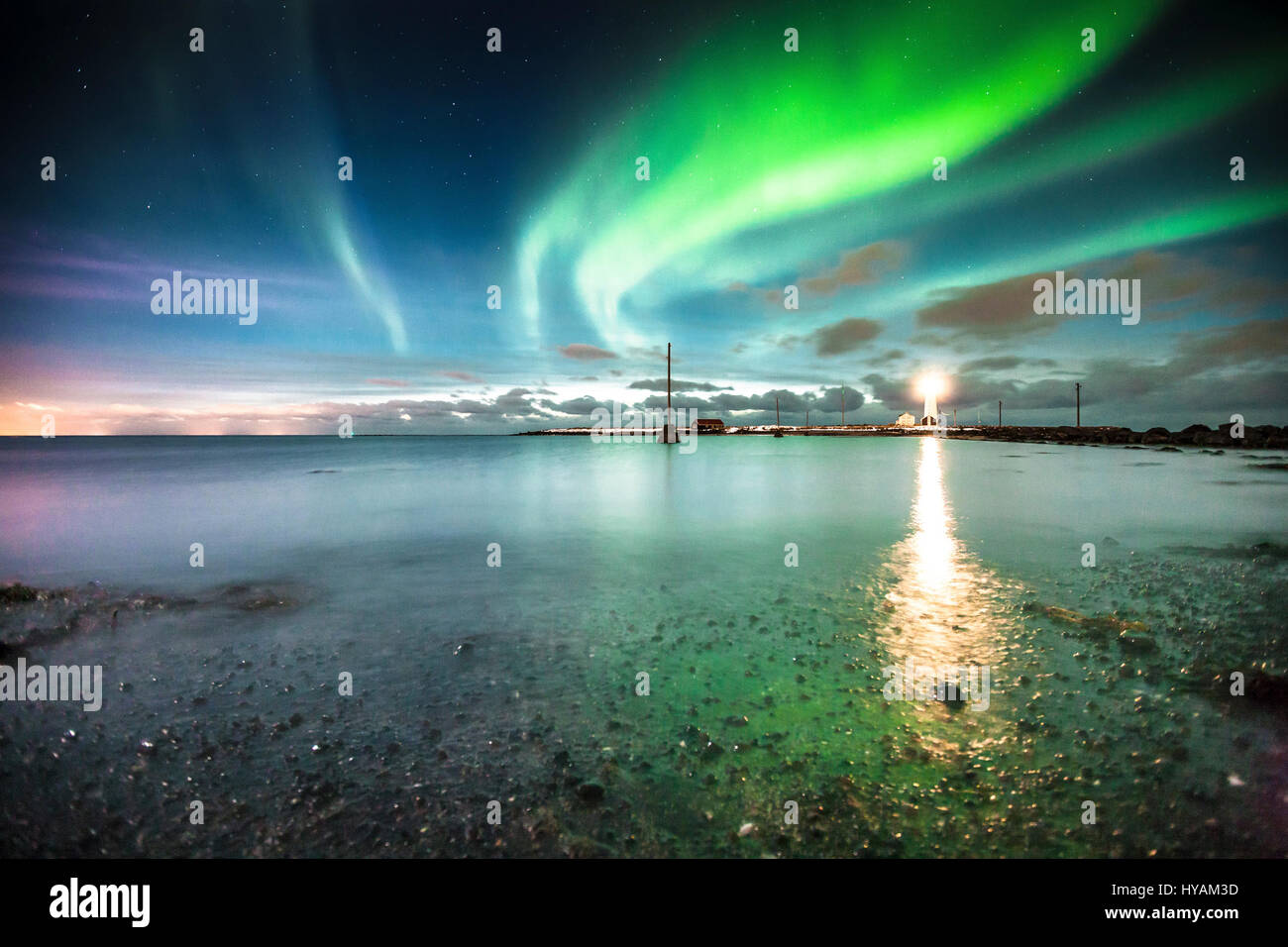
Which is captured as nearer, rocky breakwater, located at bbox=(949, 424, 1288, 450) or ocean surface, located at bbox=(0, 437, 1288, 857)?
ocean surface, located at bbox=(0, 437, 1288, 857)

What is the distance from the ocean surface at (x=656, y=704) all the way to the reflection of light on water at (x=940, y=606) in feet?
0.24

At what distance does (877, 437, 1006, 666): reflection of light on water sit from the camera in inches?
262

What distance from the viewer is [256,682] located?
233 inches

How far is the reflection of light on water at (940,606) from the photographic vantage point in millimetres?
6656

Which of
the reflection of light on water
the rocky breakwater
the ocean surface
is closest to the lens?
the ocean surface

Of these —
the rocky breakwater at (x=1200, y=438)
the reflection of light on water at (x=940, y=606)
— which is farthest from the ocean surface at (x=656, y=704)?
the rocky breakwater at (x=1200, y=438)

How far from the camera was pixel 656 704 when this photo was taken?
5449 mm

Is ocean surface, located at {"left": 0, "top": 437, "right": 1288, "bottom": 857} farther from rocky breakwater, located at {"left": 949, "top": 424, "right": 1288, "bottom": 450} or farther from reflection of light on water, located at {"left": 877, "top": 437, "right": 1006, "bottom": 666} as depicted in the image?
rocky breakwater, located at {"left": 949, "top": 424, "right": 1288, "bottom": 450}

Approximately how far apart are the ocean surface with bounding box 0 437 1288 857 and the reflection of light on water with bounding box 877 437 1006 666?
0.07m

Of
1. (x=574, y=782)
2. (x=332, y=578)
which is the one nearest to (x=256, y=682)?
(x=574, y=782)

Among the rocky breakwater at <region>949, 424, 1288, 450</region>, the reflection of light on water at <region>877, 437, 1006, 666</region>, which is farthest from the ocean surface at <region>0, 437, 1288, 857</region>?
the rocky breakwater at <region>949, 424, 1288, 450</region>

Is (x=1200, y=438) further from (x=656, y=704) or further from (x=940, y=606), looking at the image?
(x=656, y=704)

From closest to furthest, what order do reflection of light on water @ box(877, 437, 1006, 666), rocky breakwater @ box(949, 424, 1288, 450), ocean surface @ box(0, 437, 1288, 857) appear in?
ocean surface @ box(0, 437, 1288, 857) → reflection of light on water @ box(877, 437, 1006, 666) → rocky breakwater @ box(949, 424, 1288, 450)
